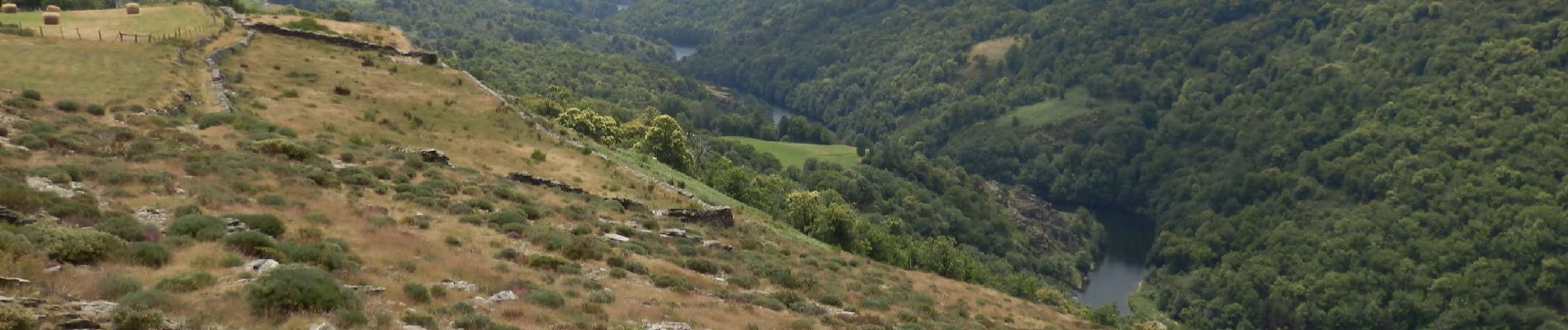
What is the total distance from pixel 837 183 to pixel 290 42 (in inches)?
3230

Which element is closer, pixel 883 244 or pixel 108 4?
pixel 883 244

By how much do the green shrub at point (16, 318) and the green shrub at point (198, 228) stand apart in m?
9.42

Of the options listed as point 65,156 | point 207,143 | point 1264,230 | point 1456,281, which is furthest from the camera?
point 1264,230

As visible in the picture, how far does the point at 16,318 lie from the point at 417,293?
8709 mm

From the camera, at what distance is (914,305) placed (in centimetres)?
4100

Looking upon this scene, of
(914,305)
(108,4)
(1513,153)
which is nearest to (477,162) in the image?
(914,305)

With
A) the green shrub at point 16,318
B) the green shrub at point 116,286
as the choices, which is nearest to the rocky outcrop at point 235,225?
the green shrub at point 116,286

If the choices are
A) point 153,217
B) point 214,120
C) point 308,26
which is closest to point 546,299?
point 153,217

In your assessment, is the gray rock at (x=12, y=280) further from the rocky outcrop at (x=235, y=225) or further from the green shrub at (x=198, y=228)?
the rocky outcrop at (x=235, y=225)

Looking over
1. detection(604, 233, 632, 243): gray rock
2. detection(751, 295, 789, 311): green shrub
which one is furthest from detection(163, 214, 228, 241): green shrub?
detection(751, 295, 789, 311): green shrub

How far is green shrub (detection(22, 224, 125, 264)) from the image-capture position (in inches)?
896

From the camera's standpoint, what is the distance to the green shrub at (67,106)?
1757 inches

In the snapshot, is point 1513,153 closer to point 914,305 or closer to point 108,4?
point 914,305

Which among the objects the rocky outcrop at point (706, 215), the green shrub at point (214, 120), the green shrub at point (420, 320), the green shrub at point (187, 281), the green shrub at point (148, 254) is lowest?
the rocky outcrop at point (706, 215)
